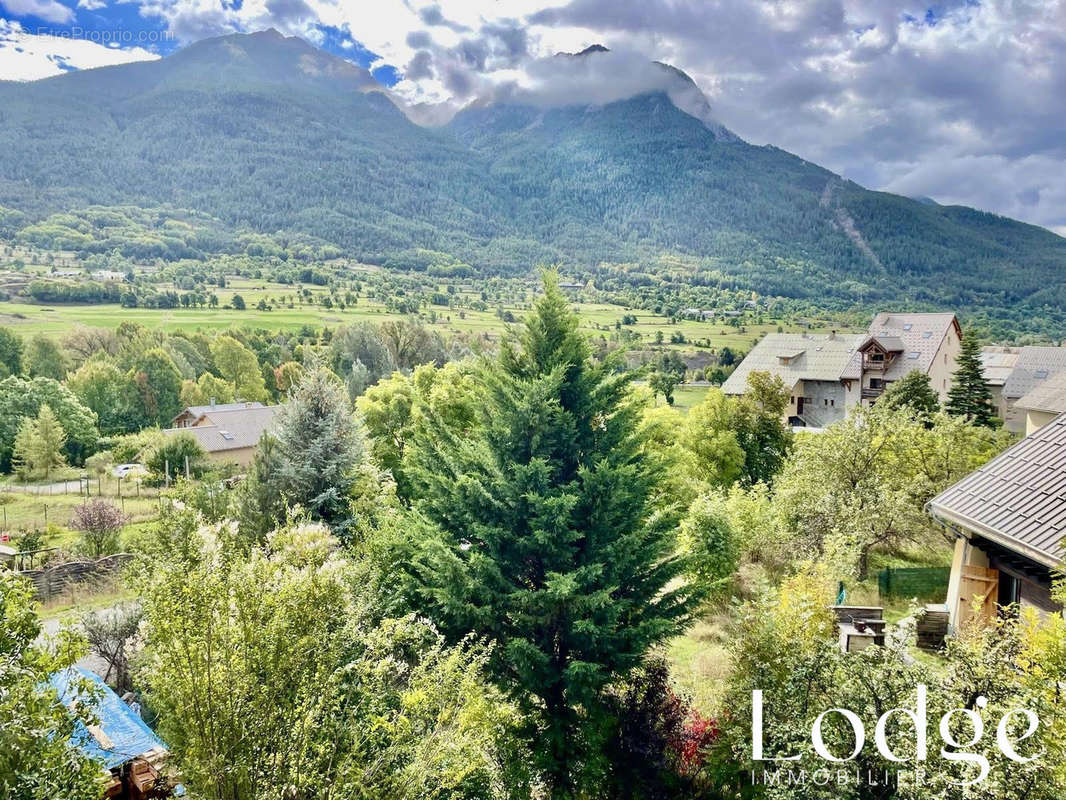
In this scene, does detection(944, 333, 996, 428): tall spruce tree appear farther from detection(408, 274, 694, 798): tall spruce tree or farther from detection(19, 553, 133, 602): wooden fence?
detection(19, 553, 133, 602): wooden fence

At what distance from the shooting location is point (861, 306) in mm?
146000

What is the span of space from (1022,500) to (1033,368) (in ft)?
159

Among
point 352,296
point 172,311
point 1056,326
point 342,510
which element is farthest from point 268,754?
point 1056,326

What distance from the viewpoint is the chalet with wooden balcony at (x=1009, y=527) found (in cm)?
1049

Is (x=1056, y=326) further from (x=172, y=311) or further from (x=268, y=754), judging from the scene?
(x=172, y=311)

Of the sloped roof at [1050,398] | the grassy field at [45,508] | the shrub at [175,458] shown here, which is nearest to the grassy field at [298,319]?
the shrub at [175,458]

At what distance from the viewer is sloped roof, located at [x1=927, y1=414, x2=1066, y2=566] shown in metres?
10.2

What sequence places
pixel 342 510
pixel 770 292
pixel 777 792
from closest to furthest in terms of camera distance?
pixel 777 792
pixel 342 510
pixel 770 292

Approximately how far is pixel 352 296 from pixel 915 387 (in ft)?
391

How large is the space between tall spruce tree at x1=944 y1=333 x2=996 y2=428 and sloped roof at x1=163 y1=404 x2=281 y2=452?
48.6 metres

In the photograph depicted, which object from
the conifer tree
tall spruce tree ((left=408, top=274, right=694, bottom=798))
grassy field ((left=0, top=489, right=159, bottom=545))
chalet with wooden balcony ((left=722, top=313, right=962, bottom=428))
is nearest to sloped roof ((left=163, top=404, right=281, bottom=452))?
grassy field ((left=0, top=489, right=159, bottom=545))

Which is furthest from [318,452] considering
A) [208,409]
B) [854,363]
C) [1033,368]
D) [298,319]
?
[298,319]

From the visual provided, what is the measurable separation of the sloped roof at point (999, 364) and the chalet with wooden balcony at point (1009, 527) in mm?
47488

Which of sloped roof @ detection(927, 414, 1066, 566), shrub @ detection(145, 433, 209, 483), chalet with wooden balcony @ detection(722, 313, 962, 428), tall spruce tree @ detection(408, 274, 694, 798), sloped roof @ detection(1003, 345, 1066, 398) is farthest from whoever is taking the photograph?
sloped roof @ detection(1003, 345, 1066, 398)
